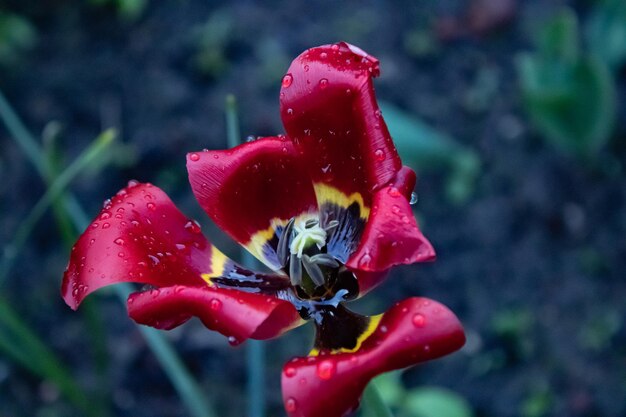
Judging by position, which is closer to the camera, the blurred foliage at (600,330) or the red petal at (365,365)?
the red petal at (365,365)

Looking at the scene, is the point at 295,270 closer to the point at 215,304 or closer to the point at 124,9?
the point at 215,304

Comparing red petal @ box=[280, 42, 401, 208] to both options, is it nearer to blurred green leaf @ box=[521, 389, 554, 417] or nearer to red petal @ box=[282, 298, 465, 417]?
red petal @ box=[282, 298, 465, 417]

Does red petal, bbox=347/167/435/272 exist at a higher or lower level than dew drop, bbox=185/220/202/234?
higher

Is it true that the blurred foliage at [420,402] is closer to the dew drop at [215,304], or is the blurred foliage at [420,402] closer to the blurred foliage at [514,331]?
the blurred foliage at [514,331]

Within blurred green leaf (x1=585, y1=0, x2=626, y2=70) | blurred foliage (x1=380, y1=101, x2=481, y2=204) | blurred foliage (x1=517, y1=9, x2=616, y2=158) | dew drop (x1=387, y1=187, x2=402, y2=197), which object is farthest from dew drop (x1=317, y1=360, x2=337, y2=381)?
blurred green leaf (x1=585, y1=0, x2=626, y2=70)

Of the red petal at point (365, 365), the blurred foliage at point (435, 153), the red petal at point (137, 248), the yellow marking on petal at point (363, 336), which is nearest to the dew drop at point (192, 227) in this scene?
the red petal at point (137, 248)

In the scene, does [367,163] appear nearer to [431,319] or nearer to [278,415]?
[431,319]

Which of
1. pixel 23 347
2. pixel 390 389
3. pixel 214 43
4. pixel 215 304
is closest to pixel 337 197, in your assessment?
pixel 215 304
